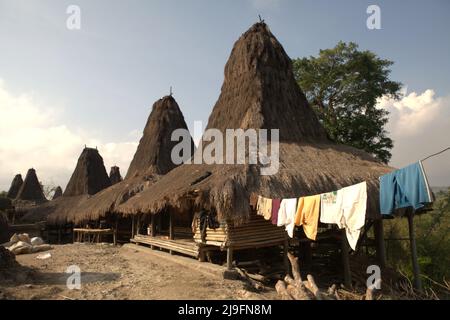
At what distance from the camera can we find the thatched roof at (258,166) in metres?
9.05

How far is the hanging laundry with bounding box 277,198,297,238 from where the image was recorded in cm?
784

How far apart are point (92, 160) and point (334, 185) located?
21.4m

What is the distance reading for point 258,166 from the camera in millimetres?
9703

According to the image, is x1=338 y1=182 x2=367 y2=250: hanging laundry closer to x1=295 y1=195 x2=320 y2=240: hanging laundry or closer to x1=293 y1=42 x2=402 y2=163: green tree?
x1=295 y1=195 x2=320 y2=240: hanging laundry

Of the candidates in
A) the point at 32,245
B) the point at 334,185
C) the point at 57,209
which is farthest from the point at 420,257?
the point at 57,209

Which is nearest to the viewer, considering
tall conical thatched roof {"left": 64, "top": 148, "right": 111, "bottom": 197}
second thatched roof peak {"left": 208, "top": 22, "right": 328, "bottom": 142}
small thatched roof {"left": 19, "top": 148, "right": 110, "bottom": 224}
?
second thatched roof peak {"left": 208, "top": 22, "right": 328, "bottom": 142}

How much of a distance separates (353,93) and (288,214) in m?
13.1

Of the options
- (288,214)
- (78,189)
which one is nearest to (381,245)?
→ (288,214)

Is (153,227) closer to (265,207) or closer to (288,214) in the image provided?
(265,207)

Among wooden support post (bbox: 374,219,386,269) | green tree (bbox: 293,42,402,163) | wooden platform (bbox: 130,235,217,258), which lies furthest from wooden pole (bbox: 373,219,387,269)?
green tree (bbox: 293,42,402,163)

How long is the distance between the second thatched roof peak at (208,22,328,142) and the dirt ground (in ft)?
19.1

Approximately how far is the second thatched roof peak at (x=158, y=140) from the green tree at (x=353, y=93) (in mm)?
8523

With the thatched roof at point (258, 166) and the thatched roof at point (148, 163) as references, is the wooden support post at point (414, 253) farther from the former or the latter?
the thatched roof at point (148, 163)
